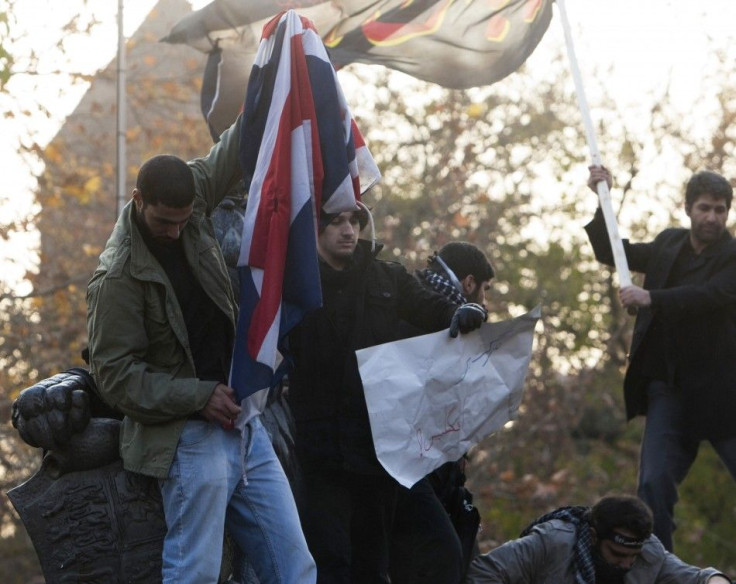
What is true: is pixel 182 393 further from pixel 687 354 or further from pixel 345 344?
pixel 687 354

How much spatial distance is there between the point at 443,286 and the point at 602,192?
0.99m

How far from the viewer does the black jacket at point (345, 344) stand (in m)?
5.54

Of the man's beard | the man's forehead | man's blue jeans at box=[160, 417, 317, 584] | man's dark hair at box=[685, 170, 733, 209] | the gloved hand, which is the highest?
man's dark hair at box=[685, 170, 733, 209]

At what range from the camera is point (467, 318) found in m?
5.54

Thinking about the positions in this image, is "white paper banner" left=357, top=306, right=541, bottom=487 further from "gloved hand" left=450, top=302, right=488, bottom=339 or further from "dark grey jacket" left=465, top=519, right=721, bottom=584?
"dark grey jacket" left=465, top=519, right=721, bottom=584

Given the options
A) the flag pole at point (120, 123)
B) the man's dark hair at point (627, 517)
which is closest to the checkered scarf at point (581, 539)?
the man's dark hair at point (627, 517)

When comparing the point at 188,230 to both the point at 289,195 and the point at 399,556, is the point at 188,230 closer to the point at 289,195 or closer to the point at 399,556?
the point at 289,195

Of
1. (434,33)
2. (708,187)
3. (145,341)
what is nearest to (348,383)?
(145,341)

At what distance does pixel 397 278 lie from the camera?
5738 millimetres

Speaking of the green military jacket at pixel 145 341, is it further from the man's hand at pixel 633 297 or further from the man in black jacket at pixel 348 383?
the man's hand at pixel 633 297

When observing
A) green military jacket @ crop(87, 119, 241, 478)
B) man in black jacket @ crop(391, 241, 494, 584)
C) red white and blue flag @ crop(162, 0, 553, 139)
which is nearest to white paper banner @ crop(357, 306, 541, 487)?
man in black jacket @ crop(391, 241, 494, 584)

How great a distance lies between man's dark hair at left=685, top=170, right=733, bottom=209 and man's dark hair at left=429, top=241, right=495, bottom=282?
1.09 metres

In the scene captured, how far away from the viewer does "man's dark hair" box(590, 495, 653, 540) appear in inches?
243

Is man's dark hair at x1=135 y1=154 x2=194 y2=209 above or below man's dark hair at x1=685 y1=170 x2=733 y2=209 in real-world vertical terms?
above
